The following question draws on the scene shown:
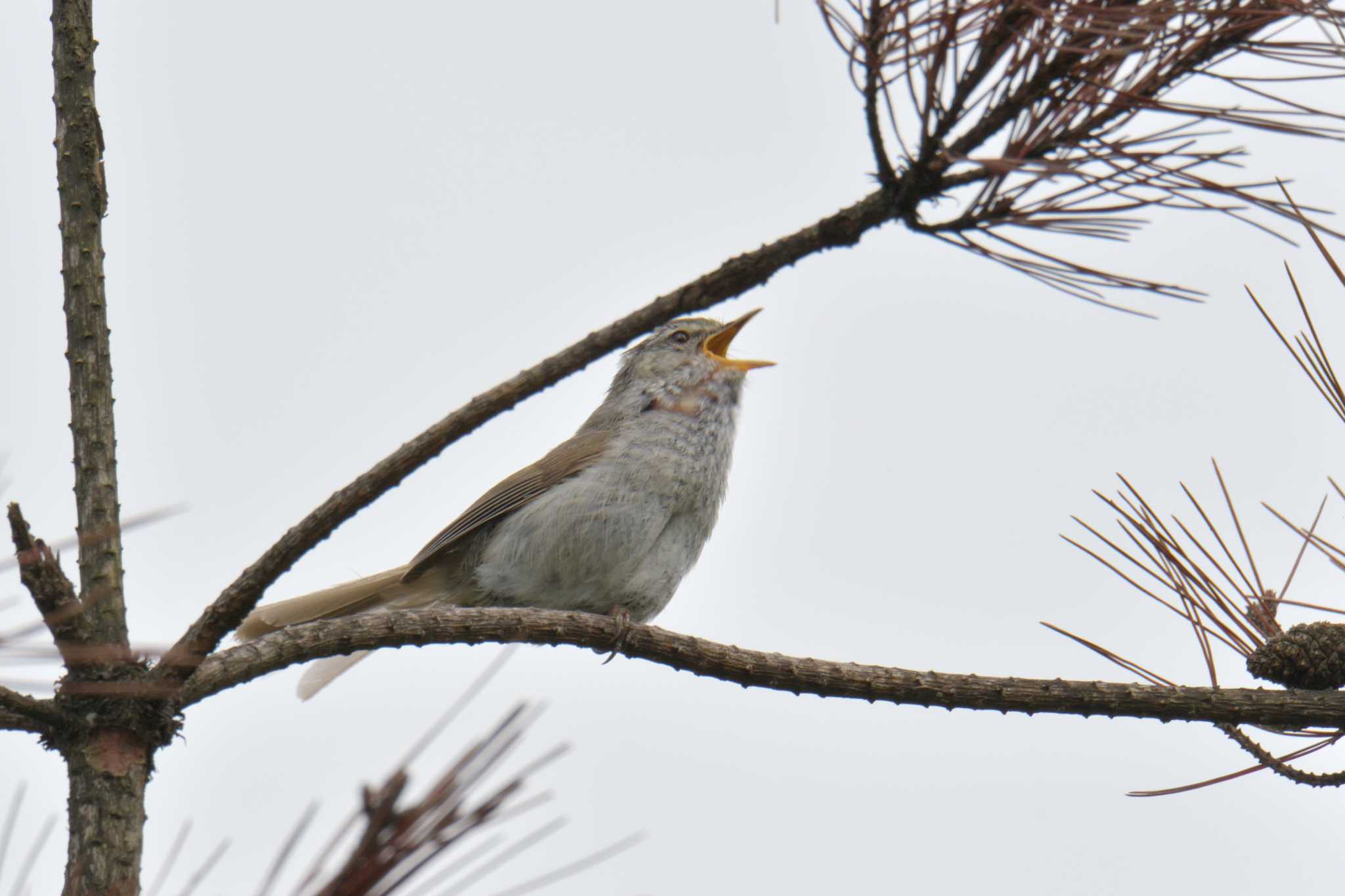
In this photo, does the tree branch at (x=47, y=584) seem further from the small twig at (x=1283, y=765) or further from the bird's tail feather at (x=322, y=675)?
the bird's tail feather at (x=322, y=675)

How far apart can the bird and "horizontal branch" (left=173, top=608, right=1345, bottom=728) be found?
2.14 meters

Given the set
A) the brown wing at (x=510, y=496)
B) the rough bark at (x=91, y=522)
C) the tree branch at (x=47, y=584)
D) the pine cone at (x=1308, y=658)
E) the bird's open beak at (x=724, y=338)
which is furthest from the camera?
the bird's open beak at (x=724, y=338)

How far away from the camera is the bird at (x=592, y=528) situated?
5.42 meters

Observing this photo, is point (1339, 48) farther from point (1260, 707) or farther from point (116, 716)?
point (116, 716)

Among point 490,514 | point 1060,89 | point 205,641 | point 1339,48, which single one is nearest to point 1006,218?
point 1060,89

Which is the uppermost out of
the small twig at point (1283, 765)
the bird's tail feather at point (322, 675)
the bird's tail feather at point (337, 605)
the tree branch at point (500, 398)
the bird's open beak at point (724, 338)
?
the bird's open beak at point (724, 338)

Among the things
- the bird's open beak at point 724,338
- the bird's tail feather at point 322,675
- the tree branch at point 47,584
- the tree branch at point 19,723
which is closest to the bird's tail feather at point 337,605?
the bird's tail feather at point 322,675

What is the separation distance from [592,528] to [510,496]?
540 millimetres

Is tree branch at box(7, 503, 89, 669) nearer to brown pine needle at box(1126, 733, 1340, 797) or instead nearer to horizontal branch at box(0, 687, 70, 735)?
horizontal branch at box(0, 687, 70, 735)

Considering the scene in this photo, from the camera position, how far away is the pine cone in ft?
9.41

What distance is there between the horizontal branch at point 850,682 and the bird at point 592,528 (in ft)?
7.01

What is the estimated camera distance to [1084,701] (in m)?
2.82

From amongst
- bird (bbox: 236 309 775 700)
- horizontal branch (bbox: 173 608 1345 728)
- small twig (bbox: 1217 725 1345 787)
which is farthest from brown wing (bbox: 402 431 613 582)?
small twig (bbox: 1217 725 1345 787)

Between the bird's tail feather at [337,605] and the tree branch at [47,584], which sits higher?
the bird's tail feather at [337,605]
